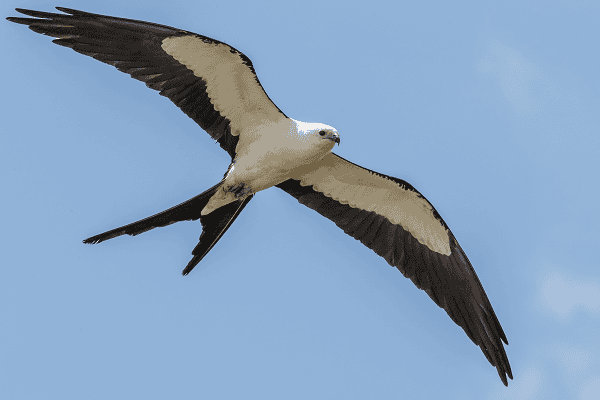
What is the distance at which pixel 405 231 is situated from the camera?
30.6 feet

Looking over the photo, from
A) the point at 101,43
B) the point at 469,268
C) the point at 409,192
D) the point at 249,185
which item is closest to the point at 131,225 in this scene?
the point at 249,185

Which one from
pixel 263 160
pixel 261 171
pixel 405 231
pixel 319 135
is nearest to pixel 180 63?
pixel 263 160

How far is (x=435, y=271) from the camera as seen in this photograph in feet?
29.8

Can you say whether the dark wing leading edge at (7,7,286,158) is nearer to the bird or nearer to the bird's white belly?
the bird

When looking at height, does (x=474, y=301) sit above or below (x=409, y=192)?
below

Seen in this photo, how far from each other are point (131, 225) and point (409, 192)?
4047mm

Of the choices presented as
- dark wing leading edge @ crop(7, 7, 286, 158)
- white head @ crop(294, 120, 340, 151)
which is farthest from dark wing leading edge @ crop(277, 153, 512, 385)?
dark wing leading edge @ crop(7, 7, 286, 158)

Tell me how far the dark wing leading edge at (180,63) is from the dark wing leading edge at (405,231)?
4.31 feet

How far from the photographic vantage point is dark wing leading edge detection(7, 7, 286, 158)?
305 inches

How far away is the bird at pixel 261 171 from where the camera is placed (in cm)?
789

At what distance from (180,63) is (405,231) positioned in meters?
4.15

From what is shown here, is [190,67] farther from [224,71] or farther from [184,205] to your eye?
[184,205]

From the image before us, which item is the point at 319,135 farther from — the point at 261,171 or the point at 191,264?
the point at 191,264

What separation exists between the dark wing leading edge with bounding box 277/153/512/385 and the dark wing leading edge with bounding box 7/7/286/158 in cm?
131
